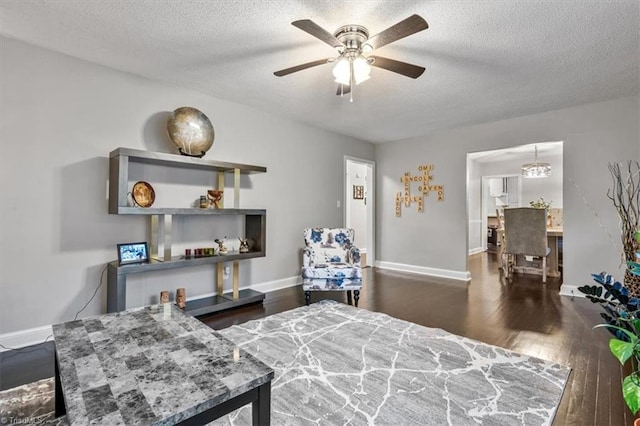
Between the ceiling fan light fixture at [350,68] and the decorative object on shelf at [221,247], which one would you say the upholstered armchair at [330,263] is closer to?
the decorative object on shelf at [221,247]

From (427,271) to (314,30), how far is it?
4508mm

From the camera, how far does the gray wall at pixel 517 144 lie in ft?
12.3

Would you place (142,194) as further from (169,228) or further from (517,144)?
(517,144)

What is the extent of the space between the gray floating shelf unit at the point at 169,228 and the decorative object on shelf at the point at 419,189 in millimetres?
3030

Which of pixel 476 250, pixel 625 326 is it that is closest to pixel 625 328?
pixel 625 326

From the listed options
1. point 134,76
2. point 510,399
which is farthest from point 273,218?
point 510,399

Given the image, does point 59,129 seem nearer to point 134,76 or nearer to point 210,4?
point 134,76

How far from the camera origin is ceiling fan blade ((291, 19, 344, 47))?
1.72 metres

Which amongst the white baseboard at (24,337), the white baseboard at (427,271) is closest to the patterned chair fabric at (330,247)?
the white baseboard at (427,271)

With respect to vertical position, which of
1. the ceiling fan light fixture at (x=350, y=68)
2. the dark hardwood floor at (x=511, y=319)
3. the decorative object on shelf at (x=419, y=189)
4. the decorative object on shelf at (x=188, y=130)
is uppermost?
the ceiling fan light fixture at (x=350, y=68)

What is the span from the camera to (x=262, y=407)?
3.65 feet

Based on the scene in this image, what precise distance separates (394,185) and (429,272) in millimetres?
1728

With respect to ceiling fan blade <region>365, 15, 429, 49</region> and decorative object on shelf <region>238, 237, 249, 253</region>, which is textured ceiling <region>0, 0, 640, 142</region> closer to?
ceiling fan blade <region>365, 15, 429, 49</region>

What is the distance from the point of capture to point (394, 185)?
5809 millimetres
